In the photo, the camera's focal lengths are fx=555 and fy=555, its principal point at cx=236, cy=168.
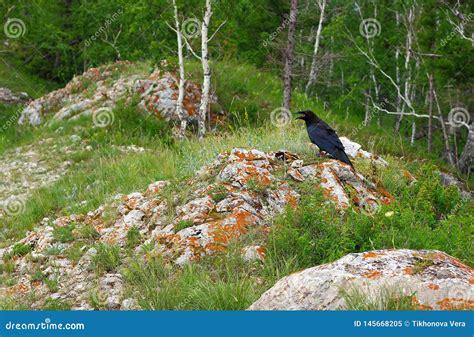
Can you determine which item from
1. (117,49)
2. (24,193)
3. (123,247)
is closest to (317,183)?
(123,247)

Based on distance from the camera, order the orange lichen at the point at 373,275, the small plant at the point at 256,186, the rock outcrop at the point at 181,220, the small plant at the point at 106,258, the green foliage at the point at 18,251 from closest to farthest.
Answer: the orange lichen at the point at 373,275, the rock outcrop at the point at 181,220, the small plant at the point at 106,258, the small plant at the point at 256,186, the green foliage at the point at 18,251

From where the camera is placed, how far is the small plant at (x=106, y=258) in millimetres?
7336

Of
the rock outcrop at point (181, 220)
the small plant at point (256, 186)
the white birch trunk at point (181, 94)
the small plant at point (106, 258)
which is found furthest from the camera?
the white birch trunk at point (181, 94)

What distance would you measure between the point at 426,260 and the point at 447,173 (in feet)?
43.7

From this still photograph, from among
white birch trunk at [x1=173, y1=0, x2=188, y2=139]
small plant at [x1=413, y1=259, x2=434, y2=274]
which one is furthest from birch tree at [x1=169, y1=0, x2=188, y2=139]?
small plant at [x1=413, y1=259, x2=434, y2=274]

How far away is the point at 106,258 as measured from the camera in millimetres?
7445

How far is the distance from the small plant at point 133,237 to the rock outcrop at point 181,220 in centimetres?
3

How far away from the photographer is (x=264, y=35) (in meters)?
29.0

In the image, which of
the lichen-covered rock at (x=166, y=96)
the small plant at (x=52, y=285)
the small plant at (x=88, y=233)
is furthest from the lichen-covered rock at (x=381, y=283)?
the lichen-covered rock at (x=166, y=96)

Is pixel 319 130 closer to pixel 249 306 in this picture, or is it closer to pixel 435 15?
pixel 249 306

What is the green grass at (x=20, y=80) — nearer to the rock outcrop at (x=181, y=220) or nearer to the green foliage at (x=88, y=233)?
the rock outcrop at (x=181, y=220)

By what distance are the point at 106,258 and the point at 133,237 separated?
588 millimetres

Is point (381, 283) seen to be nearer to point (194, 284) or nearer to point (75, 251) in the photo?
point (194, 284)

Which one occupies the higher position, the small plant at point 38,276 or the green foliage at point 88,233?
the green foliage at point 88,233
